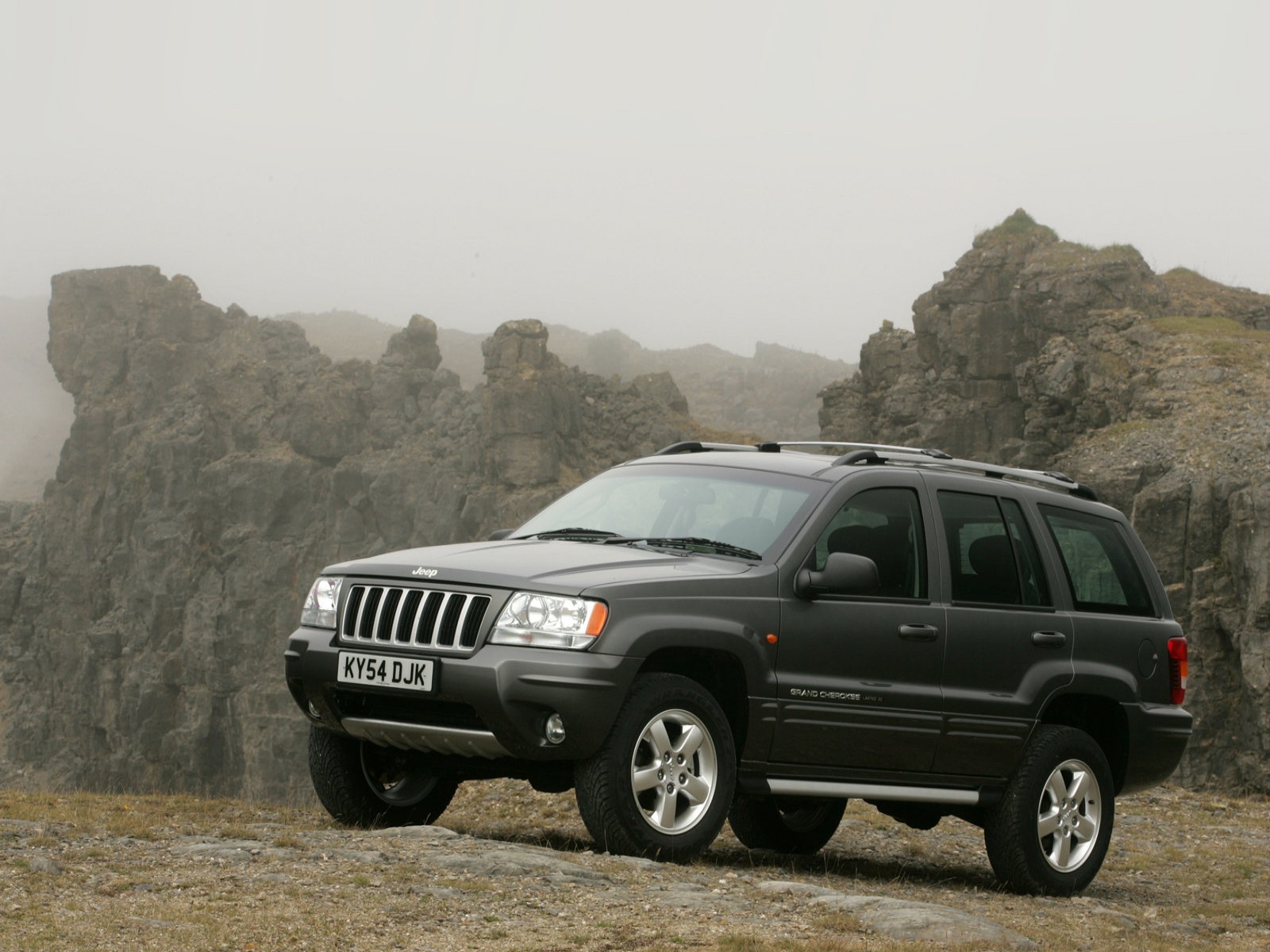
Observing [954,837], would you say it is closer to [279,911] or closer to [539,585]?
[539,585]

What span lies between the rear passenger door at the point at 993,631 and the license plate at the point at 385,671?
2.86 m

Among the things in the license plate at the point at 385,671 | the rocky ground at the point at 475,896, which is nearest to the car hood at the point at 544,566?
the license plate at the point at 385,671

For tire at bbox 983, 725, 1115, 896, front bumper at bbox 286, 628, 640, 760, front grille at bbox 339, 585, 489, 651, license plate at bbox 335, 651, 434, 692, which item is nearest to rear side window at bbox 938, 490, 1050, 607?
tire at bbox 983, 725, 1115, 896

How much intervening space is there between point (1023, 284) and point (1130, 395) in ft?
34.2

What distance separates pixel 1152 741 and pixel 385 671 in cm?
470

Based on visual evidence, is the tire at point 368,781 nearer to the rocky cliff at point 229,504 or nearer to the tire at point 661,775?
the tire at point 661,775

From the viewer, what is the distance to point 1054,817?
850 cm

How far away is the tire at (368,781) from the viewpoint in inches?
313

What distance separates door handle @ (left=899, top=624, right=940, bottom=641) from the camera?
7.77m

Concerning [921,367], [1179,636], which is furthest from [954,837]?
[921,367]

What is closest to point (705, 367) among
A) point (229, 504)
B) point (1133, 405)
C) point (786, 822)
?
point (229, 504)

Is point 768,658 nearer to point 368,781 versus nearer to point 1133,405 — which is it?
point 368,781

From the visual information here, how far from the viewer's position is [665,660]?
23.3 ft

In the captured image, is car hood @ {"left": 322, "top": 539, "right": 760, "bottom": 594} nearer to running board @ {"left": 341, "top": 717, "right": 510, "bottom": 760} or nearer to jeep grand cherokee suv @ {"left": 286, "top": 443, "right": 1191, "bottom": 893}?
jeep grand cherokee suv @ {"left": 286, "top": 443, "right": 1191, "bottom": 893}
